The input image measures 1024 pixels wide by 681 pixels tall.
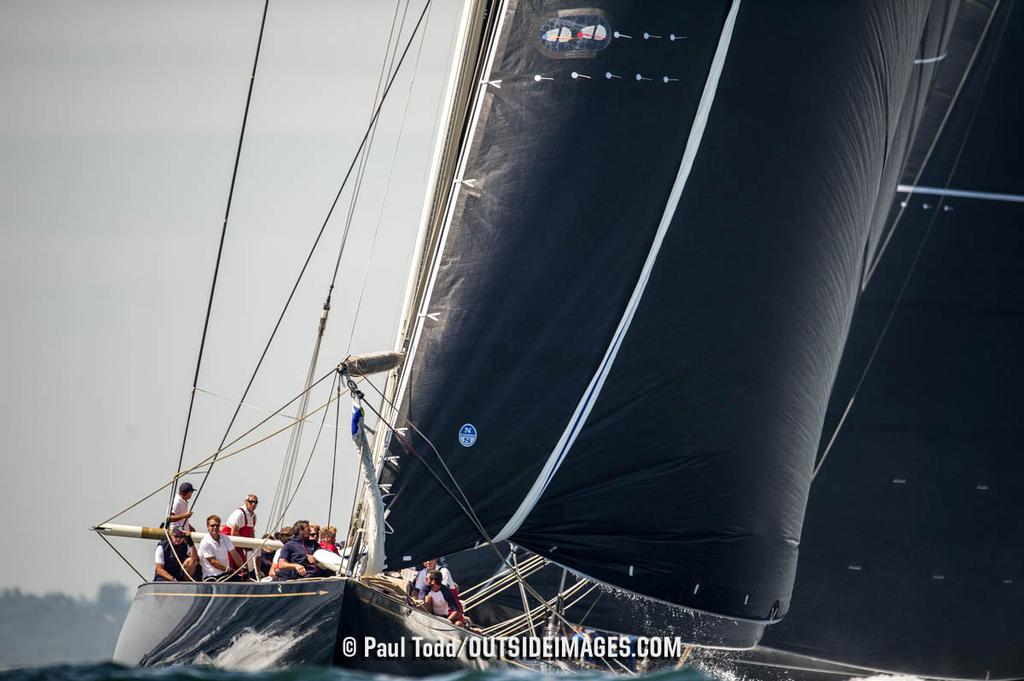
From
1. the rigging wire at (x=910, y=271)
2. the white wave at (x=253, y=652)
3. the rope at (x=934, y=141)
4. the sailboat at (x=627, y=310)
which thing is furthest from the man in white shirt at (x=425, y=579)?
the rope at (x=934, y=141)

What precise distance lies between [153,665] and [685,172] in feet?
15.5

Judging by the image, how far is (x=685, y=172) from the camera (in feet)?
39.3

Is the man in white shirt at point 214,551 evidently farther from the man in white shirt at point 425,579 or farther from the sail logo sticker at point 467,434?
the sail logo sticker at point 467,434

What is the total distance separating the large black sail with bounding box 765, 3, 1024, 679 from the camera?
49.2 ft

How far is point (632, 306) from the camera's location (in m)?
11.9

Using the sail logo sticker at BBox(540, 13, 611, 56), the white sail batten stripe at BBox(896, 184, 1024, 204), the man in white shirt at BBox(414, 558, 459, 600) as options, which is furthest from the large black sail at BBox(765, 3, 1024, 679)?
the sail logo sticker at BBox(540, 13, 611, 56)

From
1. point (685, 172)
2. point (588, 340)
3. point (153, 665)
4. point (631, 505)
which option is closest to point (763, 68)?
point (685, 172)

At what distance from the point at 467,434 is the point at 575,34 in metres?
2.74

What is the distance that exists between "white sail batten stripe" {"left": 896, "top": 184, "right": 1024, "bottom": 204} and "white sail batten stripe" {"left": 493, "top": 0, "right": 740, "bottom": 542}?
372cm

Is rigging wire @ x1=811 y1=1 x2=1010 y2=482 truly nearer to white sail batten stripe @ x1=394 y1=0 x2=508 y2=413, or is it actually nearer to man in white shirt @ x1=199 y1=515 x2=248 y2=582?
white sail batten stripe @ x1=394 y1=0 x2=508 y2=413

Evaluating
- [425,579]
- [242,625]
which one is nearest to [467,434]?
[425,579]

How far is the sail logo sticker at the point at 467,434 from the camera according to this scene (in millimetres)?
11398

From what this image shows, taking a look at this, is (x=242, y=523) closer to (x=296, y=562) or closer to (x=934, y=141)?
(x=296, y=562)

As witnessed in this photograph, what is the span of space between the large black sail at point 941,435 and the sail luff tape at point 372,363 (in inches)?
188
